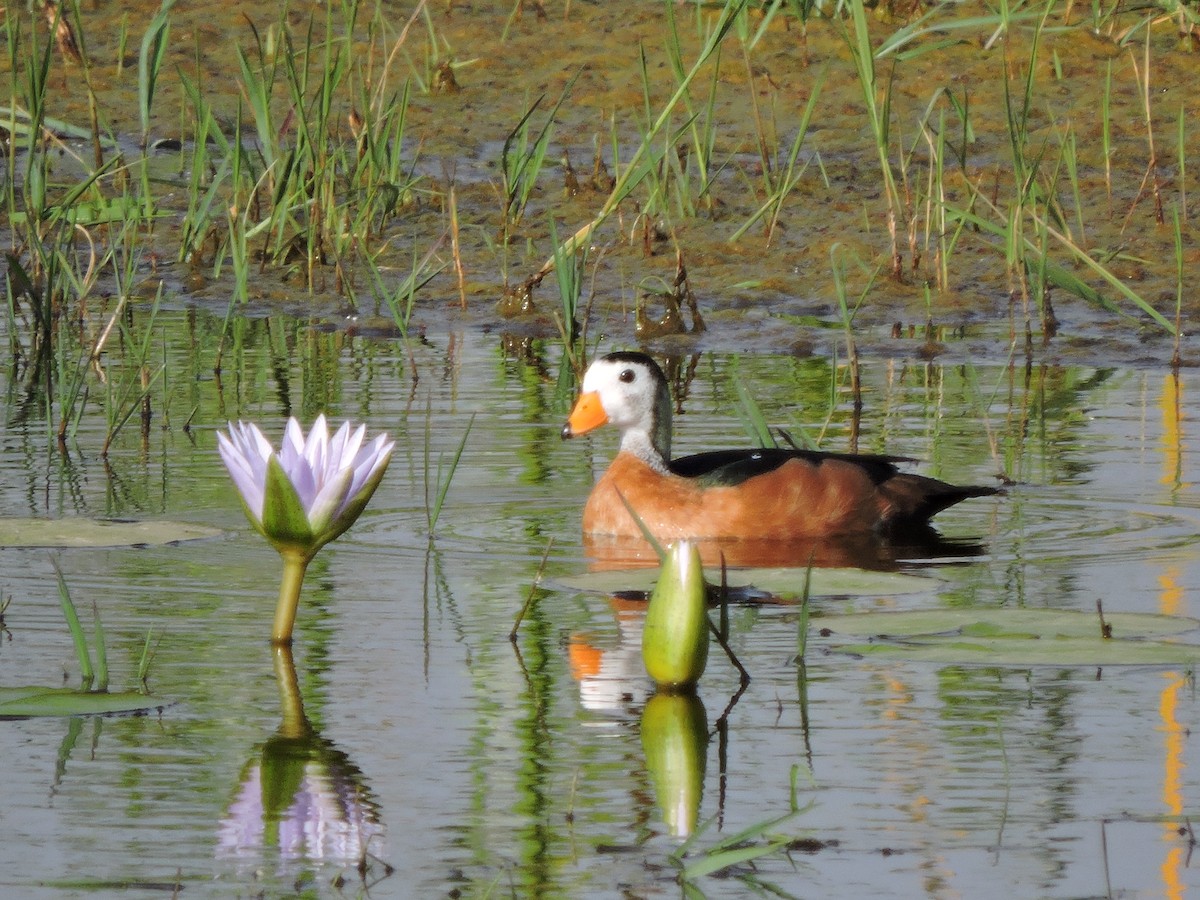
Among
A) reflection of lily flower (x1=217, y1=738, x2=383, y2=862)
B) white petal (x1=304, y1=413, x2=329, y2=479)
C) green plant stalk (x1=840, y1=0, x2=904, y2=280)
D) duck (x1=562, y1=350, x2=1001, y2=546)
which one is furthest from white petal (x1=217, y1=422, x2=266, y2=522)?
green plant stalk (x1=840, y1=0, x2=904, y2=280)

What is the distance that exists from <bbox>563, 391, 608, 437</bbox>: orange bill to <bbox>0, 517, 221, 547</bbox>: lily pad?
4.99ft

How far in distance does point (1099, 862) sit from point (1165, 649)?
1.39 meters

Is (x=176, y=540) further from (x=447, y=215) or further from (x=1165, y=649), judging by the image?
(x=447, y=215)

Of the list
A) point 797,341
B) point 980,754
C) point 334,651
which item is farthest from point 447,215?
point 980,754

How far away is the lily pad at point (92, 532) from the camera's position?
622 cm

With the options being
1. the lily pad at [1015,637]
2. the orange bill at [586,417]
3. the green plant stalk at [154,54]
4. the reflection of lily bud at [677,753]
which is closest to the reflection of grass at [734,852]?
the reflection of lily bud at [677,753]

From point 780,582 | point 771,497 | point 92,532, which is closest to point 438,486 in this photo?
point 771,497

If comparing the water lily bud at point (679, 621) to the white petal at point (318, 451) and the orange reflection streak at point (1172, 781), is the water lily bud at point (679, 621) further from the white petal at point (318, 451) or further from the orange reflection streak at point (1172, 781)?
the orange reflection streak at point (1172, 781)

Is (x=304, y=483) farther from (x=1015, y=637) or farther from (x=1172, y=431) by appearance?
(x=1172, y=431)

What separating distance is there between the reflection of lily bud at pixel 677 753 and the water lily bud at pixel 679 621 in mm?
75

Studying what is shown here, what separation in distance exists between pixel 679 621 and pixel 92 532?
7.66 ft

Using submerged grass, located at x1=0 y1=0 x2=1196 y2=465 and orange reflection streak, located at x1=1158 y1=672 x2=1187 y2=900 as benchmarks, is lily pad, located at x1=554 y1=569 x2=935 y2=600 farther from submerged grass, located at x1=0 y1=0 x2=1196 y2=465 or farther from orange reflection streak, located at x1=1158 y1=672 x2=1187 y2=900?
submerged grass, located at x1=0 y1=0 x2=1196 y2=465

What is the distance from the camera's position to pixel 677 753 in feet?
13.8

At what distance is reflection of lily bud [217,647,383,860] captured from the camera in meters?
3.67
